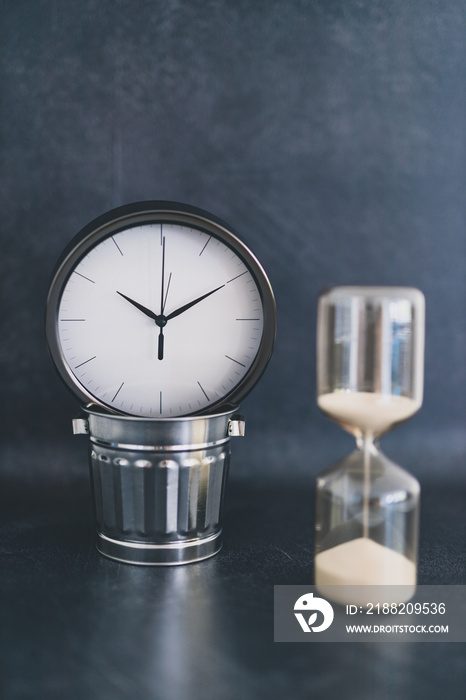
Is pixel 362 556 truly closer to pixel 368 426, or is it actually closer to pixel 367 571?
pixel 367 571

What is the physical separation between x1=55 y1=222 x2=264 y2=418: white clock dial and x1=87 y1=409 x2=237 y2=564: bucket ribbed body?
132mm

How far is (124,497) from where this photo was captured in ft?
4.29

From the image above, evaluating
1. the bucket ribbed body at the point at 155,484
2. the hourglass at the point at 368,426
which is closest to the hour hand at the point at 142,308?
the bucket ribbed body at the point at 155,484

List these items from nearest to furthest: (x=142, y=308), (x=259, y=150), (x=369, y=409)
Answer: (x=369, y=409) < (x=142, y=308) < (x=259, y=150)

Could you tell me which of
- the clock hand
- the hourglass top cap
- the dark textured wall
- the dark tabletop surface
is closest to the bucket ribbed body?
the dark tabletop surface

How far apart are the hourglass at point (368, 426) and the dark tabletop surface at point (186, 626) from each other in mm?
115

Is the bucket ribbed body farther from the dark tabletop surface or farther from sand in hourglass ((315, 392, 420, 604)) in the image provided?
sand in hourglass ((315, 392, 420, 604))

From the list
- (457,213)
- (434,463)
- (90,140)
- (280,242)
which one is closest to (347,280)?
(280,242)

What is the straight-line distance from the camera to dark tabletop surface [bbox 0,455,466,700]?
95cm

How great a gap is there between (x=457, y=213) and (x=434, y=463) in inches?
24.3

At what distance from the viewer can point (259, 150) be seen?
187 centimetres

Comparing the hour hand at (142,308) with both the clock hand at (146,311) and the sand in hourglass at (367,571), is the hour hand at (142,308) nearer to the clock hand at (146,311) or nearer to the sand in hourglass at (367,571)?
the clock hand at (146,311)

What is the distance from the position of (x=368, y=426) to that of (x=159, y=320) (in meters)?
0.50

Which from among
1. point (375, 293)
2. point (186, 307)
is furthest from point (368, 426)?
point (186, 307)
